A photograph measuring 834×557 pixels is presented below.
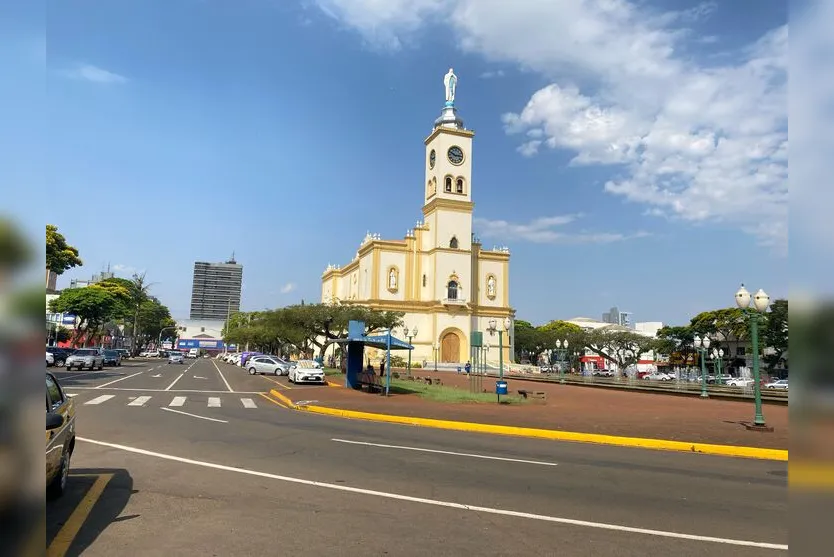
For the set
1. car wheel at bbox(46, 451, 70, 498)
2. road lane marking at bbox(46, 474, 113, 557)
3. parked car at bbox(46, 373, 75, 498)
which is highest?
parked car at bbox(46, 373, 75, 498)

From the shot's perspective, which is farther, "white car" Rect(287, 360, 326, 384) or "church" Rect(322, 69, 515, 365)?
"church" Rect(322, 69, 515, 365)

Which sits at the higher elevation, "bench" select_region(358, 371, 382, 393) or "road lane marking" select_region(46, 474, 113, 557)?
"bench" select_region(358, 371, 382, 393)

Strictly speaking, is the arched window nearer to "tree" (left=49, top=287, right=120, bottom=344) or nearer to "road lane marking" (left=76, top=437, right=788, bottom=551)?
"tree" (left=49, top=287, right=120, bottom=344)

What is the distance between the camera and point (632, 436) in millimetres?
13922

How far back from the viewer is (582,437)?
14008 mm

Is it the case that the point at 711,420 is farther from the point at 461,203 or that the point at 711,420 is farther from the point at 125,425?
the point at 461,203

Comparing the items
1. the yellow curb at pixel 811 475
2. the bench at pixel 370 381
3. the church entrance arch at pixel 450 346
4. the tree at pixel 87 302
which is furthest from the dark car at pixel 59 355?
the yellow curb at pixel 811 475

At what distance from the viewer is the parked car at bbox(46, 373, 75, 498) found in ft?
18.6

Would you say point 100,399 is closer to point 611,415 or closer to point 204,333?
point 611,415

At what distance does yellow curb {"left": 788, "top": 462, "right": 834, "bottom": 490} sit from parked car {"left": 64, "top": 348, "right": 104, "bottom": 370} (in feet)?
153

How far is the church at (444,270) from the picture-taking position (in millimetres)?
71062

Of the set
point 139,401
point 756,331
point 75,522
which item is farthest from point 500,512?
point 139,401

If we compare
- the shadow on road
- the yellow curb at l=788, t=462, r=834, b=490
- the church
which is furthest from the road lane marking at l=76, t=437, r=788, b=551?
the church

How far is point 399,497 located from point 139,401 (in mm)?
15722
